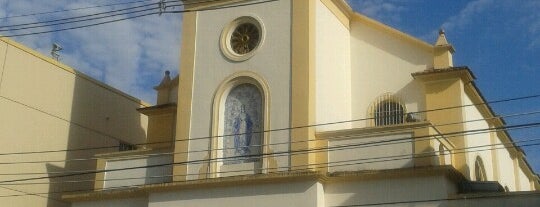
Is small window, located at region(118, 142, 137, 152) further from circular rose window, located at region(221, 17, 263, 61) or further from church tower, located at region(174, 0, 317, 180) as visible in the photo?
circular rose window, located at region(221, 17, 263, 61)

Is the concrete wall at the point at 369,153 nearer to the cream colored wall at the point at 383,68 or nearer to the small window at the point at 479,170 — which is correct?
the cream colored wall at the point at 383,68

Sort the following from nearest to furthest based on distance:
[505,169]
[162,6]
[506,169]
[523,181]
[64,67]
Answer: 1. [162,6]
2. [64,67]
3. [505,169]
4. [506,169]
5. [523,181]

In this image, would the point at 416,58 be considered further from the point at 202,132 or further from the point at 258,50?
the point at 202,132

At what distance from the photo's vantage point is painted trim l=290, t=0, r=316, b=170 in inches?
902

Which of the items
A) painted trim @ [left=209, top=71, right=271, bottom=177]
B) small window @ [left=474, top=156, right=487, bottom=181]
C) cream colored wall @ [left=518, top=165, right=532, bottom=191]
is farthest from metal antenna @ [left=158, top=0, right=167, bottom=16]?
cream colored wall @ [left=518, top=165, right=532, bottom=191]

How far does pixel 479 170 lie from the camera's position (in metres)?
26.5

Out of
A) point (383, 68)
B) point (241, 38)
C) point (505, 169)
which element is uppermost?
point (241, 38)

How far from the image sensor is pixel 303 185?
22234 millimetres

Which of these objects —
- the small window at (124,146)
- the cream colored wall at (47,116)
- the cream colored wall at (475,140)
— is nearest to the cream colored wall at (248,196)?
the cream colored wall at (475,140)

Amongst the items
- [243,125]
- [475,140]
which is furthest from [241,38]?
[475,140]

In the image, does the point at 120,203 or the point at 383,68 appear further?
the point at 383,68

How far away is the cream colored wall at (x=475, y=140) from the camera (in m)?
24.9

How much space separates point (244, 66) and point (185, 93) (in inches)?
84.8

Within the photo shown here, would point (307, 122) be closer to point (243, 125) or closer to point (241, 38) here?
point (243, 125)
